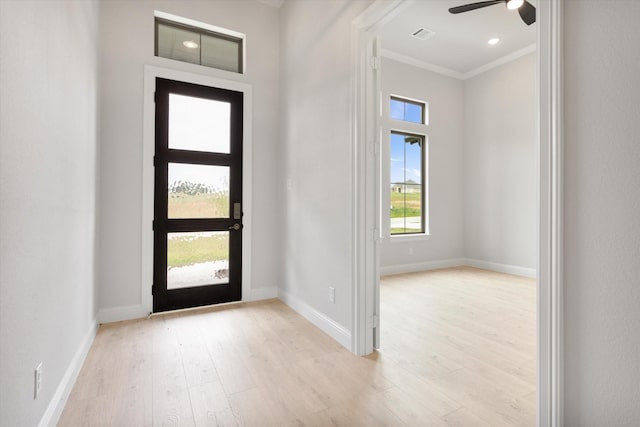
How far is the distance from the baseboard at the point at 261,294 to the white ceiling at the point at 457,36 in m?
3.63

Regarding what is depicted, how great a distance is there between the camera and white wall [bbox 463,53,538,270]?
477 centimetres

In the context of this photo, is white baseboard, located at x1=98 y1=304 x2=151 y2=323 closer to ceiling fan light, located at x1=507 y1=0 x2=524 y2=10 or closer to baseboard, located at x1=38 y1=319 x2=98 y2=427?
baseboard, located at x1=38 y1=319 x2=98 y2=427

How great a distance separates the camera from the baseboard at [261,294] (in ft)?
11.6

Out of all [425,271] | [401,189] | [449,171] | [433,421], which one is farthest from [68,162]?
[449,171]

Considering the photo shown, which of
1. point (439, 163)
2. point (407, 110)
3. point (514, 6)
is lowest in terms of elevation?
point (439, 163)

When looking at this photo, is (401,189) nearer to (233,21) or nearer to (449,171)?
(449,171)

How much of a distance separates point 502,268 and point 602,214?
4.62 m

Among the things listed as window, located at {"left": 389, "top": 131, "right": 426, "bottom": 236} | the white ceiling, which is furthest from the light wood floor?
the white ceiling

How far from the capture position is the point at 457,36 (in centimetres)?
442

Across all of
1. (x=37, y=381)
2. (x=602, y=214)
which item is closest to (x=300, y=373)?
(x=37, y=381)

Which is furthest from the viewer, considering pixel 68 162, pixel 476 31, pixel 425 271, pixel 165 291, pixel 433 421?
pixel 425 271

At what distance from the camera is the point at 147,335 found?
2625mm

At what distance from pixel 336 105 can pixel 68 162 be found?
190 centimetres

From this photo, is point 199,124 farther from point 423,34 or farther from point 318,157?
point 423,34
